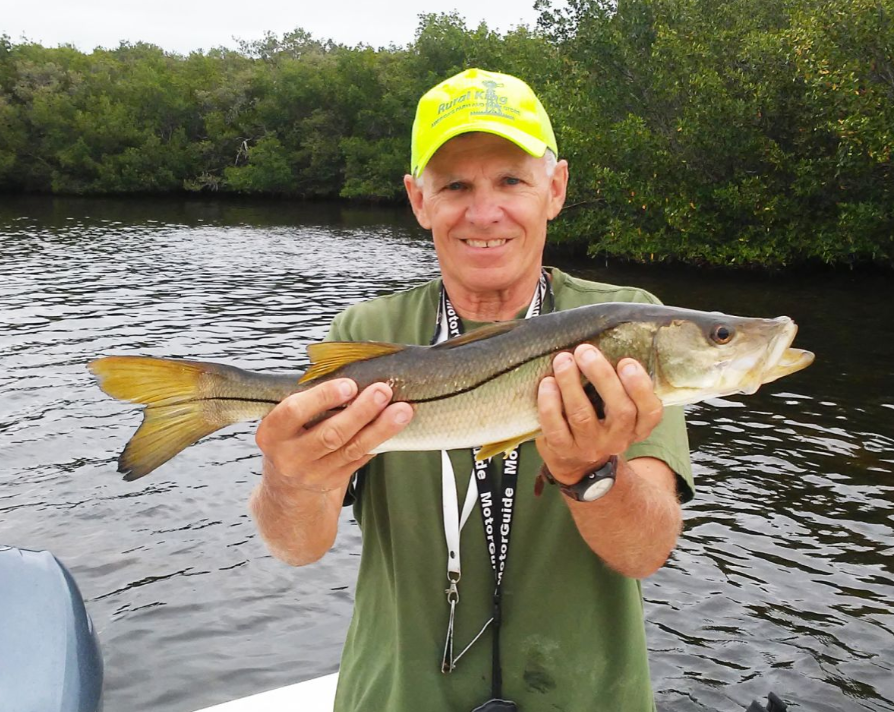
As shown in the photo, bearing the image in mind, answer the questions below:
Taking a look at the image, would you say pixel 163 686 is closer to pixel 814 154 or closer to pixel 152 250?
pixel 814 154

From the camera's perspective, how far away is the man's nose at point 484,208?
2.86 metres

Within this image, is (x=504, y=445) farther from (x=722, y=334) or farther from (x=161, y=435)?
(x=161, y=435)

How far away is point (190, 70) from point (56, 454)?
6751cm

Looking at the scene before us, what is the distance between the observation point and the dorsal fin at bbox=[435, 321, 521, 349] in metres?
2.55

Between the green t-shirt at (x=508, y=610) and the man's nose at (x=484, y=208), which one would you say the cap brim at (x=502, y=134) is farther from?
the green t-shirt at (x=508, y=610)

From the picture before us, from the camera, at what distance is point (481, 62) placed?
49.2m

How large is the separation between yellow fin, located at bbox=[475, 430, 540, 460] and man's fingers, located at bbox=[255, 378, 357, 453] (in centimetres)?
44

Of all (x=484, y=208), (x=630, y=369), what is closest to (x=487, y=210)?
(x=484, y=208)

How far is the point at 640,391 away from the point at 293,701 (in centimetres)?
289

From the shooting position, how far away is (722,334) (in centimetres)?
254

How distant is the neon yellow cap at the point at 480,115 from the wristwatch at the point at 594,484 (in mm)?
1095

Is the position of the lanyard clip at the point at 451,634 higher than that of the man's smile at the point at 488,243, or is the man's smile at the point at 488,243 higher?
the man's smile at the point at 488,243

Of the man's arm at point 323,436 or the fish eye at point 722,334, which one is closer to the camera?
the man's arm at point 323,436

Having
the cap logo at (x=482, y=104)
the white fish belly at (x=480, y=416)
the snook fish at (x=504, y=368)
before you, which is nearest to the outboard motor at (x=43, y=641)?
the snook fish at (x=504, y=368)
